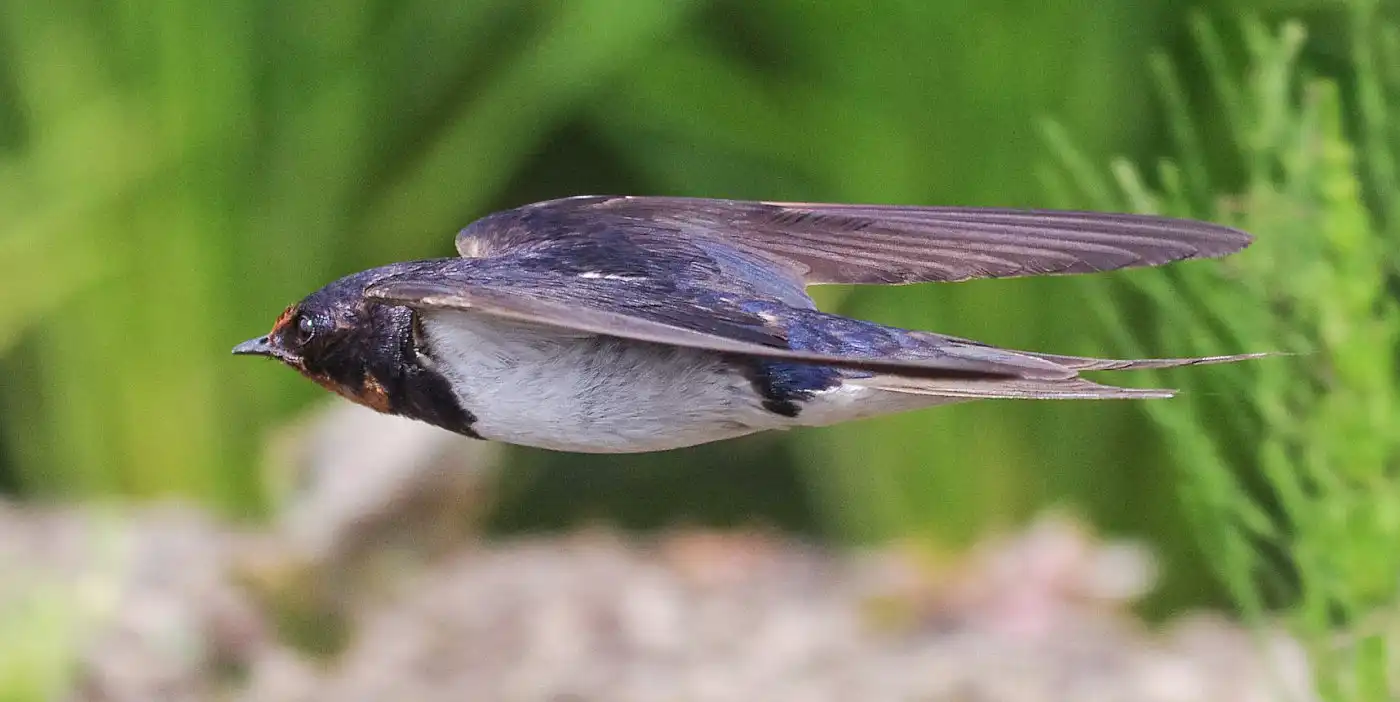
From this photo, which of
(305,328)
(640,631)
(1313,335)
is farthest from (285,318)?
(640,631)

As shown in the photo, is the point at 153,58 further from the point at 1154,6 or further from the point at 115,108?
the point at 1154,6

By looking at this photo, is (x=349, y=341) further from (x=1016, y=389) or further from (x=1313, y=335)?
(x=1313, y=335)

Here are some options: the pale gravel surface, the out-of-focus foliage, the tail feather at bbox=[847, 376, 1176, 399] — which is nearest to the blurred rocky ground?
the pale gravel surface

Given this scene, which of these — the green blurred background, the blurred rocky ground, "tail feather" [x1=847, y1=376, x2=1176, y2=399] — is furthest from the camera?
→ the green blurred background

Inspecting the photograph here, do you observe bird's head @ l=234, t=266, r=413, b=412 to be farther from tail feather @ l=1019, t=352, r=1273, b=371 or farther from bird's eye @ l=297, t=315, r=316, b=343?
tail feather @ l=1019, t=352, r=1273, b=371


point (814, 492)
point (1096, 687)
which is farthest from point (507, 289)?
point (814, 492)

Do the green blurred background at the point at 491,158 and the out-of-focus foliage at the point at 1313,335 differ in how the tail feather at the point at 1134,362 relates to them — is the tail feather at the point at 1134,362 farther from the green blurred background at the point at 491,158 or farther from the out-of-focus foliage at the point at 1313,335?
the green blurred background at the point at 491,158

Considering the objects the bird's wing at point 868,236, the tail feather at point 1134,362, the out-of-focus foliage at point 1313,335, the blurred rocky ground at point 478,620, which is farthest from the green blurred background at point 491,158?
the tail feather at point 1134,362
